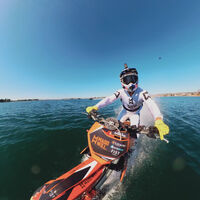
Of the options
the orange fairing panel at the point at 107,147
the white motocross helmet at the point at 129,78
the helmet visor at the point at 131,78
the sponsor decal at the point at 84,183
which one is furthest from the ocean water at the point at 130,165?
the helmet visor at the point at 131,78

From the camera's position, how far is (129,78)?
102 inches

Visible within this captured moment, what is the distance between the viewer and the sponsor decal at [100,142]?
66.4 inches

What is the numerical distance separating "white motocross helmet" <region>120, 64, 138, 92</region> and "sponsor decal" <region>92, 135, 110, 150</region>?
5.92 feet

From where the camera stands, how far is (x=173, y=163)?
2668 millimetres

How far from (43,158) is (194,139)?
706cm

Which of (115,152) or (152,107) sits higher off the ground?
(152,107)

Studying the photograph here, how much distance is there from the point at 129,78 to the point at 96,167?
103 inches

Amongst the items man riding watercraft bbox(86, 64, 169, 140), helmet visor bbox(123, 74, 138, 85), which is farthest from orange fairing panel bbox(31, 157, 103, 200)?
helmet visor bbox(123, 74, 138, 85)

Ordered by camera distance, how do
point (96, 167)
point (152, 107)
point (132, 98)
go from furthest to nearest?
point (132, 98) → point (152, 107) → point (96, 167)

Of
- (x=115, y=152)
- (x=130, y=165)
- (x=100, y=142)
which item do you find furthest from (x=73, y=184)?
(x=130, y=165)

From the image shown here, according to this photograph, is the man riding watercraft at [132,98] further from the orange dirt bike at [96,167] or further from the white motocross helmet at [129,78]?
the orange dirt bike at [96,167]

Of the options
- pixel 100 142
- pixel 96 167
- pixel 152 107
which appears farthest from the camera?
pixel 152 107

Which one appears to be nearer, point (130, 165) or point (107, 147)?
point (107, 147)

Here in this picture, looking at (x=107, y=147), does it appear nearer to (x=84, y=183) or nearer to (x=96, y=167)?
(x=96, y=167)
